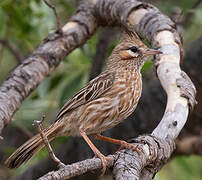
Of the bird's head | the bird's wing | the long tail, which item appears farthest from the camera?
the bird's head

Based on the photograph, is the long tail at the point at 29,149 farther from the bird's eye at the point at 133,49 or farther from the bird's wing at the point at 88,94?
the bird's eye at the point at 133,49

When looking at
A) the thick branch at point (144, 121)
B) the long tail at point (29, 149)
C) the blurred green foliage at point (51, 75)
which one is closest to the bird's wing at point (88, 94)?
the long tail at point (29, 149)

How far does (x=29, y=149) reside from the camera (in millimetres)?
3969

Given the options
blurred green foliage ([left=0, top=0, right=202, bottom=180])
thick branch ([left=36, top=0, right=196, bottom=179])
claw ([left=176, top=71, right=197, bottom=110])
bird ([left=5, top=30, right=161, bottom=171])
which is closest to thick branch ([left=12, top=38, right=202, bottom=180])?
blurred green foliage ([left=0, top=0, right=202, bottom=180])

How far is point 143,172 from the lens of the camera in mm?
3172

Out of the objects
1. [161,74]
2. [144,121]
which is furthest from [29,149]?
[144,121]

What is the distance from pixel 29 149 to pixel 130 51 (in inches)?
47.4

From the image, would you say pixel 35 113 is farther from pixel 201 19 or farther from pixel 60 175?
pixel 60 175

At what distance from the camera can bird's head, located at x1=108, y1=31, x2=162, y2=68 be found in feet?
14.6

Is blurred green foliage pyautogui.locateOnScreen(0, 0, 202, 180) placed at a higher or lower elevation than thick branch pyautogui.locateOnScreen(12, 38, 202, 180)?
higher

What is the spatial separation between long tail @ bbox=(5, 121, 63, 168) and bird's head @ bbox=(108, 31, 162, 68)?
2.76ft

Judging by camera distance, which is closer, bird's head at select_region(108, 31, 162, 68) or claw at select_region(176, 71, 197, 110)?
claw at select_region(176, 71, 197, 110)

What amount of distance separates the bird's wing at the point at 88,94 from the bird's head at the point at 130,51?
33cm

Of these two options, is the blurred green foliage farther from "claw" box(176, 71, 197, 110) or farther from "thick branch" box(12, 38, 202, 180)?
"claw" box(176, 71, 197, 110)
